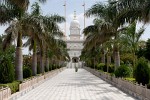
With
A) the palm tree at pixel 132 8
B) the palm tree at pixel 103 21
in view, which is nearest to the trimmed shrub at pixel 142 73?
the palm tree at pixel 132 8

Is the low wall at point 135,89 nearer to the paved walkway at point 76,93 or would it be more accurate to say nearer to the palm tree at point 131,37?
the paved walkway at point 76,93

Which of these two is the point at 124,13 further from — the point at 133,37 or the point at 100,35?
the point at 100,35

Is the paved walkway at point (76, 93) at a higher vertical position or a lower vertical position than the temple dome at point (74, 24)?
lower

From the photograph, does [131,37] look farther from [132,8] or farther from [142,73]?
[132,8]

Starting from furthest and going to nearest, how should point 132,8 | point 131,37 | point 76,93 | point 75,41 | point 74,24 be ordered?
point 75,41
point 74,24
point 131,37
point 76,93
point 132,8

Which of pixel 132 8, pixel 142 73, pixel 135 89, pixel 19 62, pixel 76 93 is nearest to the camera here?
pixel 135 89

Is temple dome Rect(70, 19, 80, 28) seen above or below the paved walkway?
above

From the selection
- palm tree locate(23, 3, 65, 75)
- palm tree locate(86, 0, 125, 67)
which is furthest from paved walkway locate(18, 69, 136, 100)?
palm tree locate(86, 0, 125, 67)

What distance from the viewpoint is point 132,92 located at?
17.0m

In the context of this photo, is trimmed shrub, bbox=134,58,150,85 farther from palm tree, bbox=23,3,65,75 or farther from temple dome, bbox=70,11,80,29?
temple dome, bbox=70,11,80,29

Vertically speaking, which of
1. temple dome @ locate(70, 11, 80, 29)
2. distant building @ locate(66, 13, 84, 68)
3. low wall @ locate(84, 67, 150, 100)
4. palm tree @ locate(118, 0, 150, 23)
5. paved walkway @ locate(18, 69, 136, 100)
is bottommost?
paved walkway @ locate(18, 69, 136, 100)

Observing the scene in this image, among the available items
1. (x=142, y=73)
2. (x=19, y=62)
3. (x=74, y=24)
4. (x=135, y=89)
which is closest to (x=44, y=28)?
(x=19, y=62)

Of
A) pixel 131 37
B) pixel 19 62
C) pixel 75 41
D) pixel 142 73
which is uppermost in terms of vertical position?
pixel 75 41

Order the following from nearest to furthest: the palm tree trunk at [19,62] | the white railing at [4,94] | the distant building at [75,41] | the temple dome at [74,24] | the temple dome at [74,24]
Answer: the white railing at [4,94] → the palm tree trunk at [19,62] → the temple dome at [74,24] → the temple dome at [74,24] → the distant building at [75,41]
